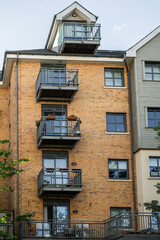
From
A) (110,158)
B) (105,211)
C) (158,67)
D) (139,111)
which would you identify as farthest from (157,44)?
(105,211)

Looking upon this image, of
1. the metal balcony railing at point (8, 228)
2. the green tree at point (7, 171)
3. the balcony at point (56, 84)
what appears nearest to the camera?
the green tree at point (7, 171)

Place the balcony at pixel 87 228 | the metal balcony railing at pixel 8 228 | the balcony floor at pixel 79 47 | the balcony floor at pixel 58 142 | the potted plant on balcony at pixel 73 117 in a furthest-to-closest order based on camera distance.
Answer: the balcony floor at pixel 79 47 < the potted plant on balcony at pixel 73 117 < the balcony floor at pixel 58 142 < the metal balcony railing at pixel 8 228 < the balcony at pixel 87 228

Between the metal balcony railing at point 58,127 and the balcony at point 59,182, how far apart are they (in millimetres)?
2149

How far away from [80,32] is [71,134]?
716 cm

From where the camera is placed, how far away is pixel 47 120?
34.3 metres

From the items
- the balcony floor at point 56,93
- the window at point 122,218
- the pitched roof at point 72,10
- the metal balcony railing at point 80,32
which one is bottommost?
the window at point 122,218

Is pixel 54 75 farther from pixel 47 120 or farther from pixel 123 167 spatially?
pixel 123 167

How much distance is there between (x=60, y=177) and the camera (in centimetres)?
3300

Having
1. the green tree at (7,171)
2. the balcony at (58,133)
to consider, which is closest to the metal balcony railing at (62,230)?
the green tree at (7,171)

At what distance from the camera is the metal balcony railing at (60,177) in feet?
107

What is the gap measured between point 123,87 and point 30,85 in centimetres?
594

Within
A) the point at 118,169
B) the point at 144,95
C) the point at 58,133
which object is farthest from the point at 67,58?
the point at 118,169

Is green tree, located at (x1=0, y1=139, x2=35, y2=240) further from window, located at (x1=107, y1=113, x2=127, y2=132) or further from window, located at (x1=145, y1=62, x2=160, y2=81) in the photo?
window, located at (x1=145, y1=62, x2=160, y2=81)

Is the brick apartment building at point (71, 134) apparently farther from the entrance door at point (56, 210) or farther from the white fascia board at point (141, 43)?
the white fascia board at point (141, 43)
